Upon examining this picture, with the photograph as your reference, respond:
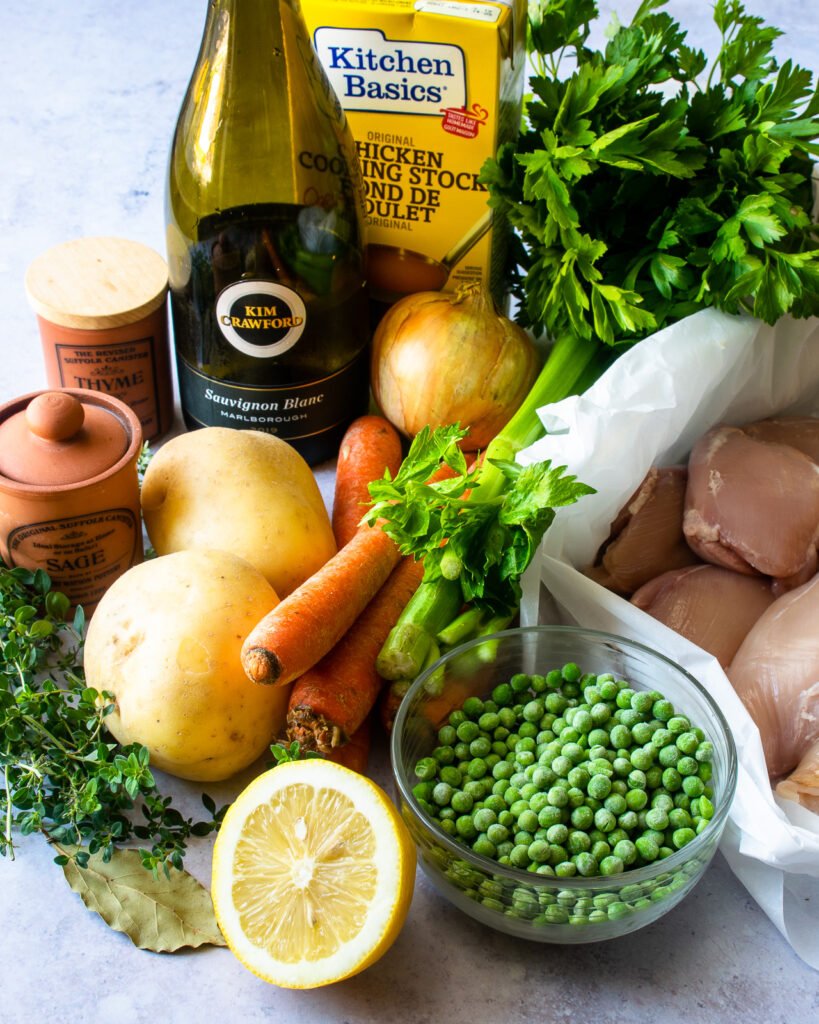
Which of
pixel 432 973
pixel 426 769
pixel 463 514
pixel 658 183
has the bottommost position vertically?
pixel 432 973

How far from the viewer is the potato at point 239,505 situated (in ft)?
3.58

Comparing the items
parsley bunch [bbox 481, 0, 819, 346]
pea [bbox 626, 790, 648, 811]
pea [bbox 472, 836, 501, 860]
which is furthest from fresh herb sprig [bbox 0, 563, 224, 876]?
parsley bunch [bbox 481, 0, 819, 346]

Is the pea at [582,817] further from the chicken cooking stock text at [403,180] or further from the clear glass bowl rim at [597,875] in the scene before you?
the chicken cooking stock text at [403,180]

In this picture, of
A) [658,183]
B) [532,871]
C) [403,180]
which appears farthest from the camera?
[403,180]

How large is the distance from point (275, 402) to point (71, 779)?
1.60 ft

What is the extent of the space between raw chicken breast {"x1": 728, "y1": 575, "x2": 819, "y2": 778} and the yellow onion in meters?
0.38

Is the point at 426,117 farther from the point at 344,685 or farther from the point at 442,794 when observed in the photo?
the point at 442,794

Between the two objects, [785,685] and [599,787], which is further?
[785,685]

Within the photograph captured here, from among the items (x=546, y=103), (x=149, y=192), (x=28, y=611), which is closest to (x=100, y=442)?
(x=28, y=611)

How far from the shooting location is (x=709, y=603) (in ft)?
3.51

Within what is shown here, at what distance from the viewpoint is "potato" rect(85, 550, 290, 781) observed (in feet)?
3.10

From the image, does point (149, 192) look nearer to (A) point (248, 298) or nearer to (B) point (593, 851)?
(A) point (248, 298)

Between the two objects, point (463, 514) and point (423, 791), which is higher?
point (463, 514)

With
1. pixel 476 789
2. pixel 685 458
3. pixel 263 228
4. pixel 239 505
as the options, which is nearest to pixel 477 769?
pixel 476 789
